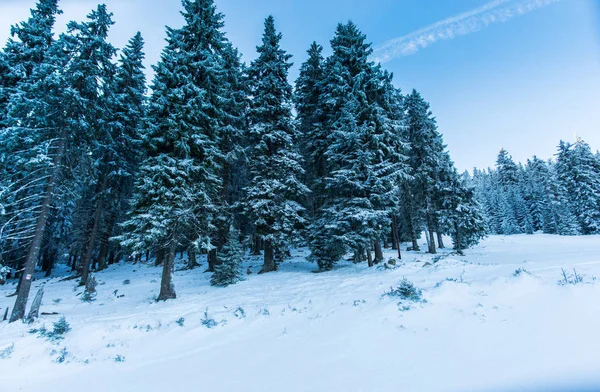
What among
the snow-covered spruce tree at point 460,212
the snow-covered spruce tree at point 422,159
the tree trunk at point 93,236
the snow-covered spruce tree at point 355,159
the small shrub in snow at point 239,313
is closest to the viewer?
the small shrub in snow at point 239,313

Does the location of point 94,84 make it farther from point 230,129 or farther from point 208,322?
point 208,322

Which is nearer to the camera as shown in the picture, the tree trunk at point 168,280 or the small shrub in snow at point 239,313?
the small shrub in snow at point 239,313

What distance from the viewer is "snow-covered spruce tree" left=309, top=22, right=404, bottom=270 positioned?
15531mm

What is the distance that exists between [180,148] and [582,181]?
5831cm

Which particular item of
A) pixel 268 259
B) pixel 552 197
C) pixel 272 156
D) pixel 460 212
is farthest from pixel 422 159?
pixel 552 197

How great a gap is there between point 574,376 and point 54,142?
2034 cm

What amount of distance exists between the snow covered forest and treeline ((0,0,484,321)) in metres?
0.11

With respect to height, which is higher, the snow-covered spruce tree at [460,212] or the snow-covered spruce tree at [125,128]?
the snow-covered spruce tree at [125,128]

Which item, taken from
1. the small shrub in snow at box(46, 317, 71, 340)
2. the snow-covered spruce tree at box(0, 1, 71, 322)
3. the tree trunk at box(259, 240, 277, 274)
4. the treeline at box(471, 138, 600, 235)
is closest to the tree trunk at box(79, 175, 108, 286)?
the snow-covered spruce tree at box(0, 1, 71, 322)

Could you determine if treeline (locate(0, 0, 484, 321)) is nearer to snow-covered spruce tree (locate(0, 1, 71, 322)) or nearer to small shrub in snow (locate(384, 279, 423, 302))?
snow-covered spruce tree (locate(0, 1, 71, 322))

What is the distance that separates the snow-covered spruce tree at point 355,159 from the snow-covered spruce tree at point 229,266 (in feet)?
15.7

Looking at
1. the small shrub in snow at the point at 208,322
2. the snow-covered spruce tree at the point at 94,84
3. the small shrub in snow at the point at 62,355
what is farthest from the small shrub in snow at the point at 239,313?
the snow-covered spruce tree at the point at 94,84

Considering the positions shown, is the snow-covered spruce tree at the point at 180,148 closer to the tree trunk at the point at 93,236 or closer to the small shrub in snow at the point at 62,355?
the small shrub in snow at the point at 62,355

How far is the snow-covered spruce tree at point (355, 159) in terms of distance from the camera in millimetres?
15531
